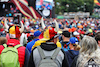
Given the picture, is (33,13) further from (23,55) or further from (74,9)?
(23,55)

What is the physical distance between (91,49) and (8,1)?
34816mm

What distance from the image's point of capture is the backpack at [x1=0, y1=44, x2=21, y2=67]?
3105 mm

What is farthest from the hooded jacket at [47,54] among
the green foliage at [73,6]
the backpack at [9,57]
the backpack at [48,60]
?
the green foliage at [73,6]

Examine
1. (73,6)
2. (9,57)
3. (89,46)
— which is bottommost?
(73,6)

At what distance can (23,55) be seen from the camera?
3455mm

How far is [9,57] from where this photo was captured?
3158 mm

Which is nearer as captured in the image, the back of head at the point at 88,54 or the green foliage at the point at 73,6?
the back of head at the point at 88,54

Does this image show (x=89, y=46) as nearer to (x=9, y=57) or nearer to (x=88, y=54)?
(x=88, y=54)

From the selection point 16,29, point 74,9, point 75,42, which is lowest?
point 74,9

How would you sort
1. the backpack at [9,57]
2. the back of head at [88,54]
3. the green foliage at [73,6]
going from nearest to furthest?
the back of head at [88,54] < the backpack at [9,57] < the green foliage at [73,6]

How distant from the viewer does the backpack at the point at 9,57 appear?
122 inches

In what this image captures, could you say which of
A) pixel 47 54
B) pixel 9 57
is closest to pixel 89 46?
pixel 47 54

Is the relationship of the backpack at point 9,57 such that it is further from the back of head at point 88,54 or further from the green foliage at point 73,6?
the green foliage at point 73,6

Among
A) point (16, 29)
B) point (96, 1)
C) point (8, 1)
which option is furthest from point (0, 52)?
point (96, 1)
